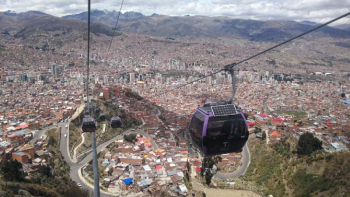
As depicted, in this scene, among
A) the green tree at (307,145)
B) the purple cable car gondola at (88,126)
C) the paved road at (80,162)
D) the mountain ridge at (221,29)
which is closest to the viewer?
the purple cable car gondola at (88,126)

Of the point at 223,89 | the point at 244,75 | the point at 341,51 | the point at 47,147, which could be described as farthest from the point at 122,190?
the point at 341,51

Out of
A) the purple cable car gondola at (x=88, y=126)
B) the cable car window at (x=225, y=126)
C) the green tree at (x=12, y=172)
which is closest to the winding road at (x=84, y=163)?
the green tree at (x=12, y=172)

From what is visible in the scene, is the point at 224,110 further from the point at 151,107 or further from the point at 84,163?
the point at 151,107

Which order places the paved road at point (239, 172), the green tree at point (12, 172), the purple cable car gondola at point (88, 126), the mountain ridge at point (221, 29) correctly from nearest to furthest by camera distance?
1. the purple cable car gondola at point (88, 126)
2. the green tree at point (12, 172)
3. the paved road at point (239, 172)
4. the mountain ridge at point (221, 29)

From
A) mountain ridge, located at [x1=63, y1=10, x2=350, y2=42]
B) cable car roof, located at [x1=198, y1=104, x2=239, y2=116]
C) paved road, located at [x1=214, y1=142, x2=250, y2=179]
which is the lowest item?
paved road, located at [x1=214, y1=142, x2=250, y2=179]

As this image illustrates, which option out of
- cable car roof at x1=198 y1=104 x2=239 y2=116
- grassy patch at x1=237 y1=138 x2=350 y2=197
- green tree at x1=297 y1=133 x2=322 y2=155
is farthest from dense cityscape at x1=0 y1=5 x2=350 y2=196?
cable car roof at x1=198 y1=104 x2=239 y2=116

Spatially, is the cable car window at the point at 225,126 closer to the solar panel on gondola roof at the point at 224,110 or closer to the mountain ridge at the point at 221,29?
the solar panel on gondola roof at the point at 224,110

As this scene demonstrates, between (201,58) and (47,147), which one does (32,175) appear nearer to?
(47,147)

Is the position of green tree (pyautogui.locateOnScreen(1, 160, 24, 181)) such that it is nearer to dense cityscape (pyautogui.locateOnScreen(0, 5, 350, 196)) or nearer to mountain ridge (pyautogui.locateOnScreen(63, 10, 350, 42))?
dense cityscape (pyautogui.locateOnScreen(0, 5, 350, 196))
